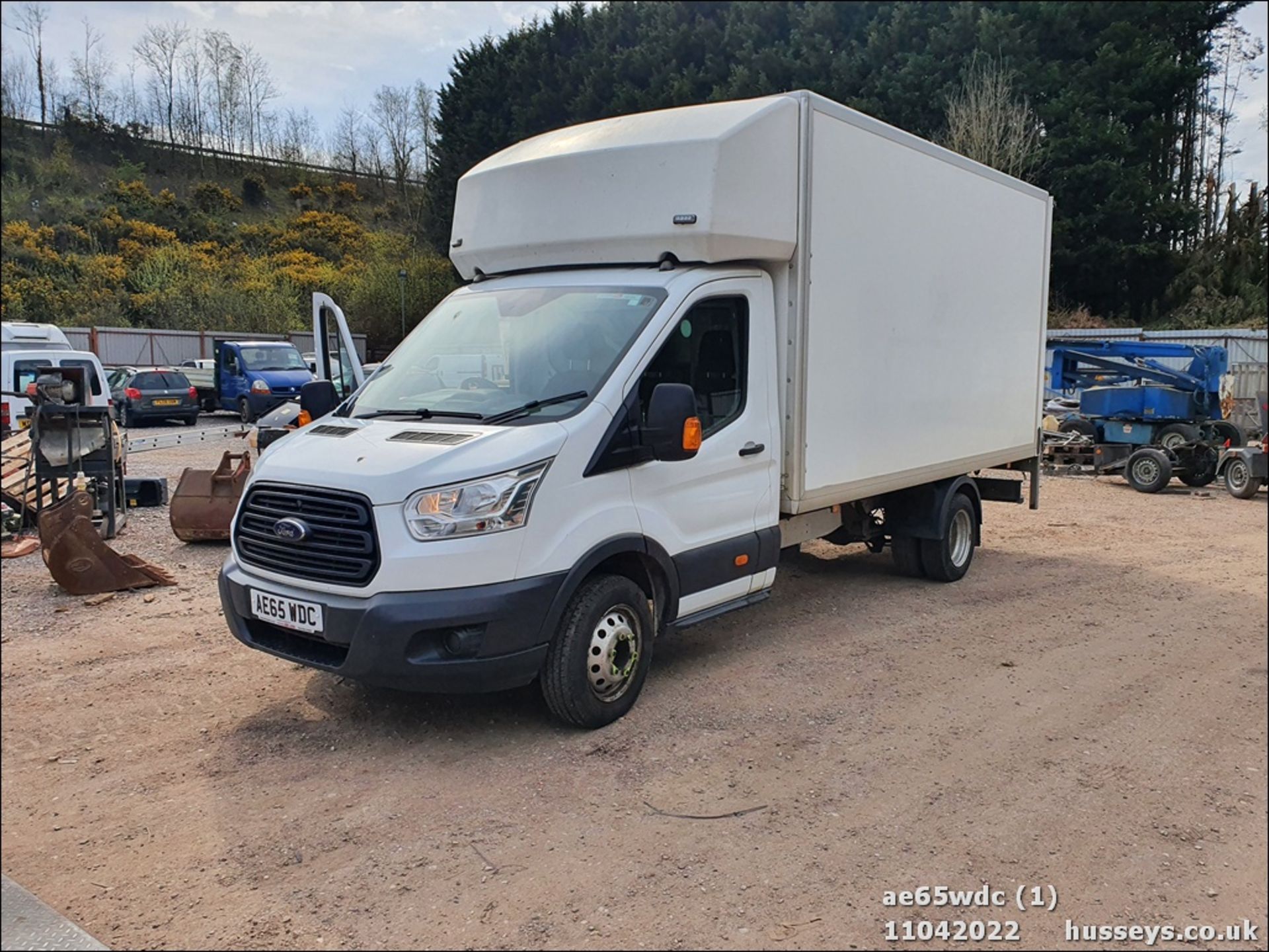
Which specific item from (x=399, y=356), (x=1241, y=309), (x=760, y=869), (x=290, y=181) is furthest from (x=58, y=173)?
(x=1241, y=309)

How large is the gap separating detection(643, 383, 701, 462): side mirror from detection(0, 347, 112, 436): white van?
11.8 meters

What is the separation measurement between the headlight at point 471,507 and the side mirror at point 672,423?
2.53 feet

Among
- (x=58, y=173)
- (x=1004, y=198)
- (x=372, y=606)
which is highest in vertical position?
(x=58, y=173)

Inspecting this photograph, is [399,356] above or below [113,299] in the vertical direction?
below

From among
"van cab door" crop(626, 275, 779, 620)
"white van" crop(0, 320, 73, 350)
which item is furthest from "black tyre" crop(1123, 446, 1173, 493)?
"white van" crop(0, 320, 73, 350)

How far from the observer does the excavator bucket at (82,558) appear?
23.0 feet

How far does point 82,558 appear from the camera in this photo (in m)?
7.12

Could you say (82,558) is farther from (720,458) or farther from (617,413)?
(720,458)

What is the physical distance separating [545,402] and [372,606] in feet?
4.33

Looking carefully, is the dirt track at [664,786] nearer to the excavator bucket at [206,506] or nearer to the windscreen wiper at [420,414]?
the windscreen wiper at [420,414]

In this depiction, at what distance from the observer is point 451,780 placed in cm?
433

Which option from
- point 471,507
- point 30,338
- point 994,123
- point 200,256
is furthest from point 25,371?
point 200,256

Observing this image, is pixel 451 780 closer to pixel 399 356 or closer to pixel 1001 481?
pixel 399 356

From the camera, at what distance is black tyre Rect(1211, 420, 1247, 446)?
1542cm
